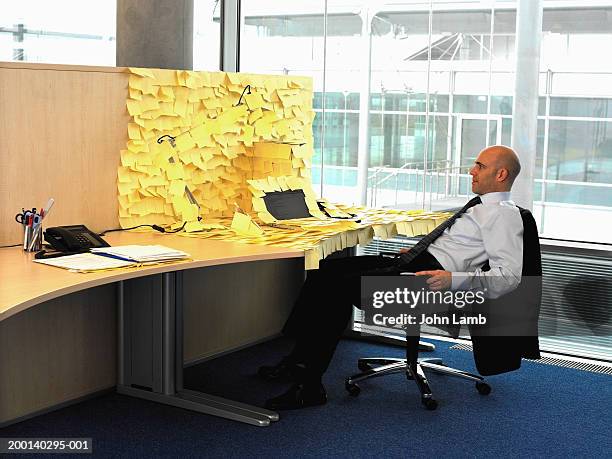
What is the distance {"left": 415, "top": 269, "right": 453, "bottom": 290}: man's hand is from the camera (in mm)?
3711

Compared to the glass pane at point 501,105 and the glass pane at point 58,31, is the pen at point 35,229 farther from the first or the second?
the glass pane at point 501,105

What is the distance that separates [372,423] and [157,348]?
0.96m

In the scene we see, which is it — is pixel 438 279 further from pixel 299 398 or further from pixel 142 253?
pixel 142 253

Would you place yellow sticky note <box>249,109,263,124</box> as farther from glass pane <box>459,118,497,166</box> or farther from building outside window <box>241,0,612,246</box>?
glass pane <box>459,118,497,166</box>

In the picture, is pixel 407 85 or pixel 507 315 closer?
pixel 507 315

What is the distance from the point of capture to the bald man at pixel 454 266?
12.1 feet

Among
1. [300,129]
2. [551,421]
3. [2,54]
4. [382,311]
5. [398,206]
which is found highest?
[2,54]

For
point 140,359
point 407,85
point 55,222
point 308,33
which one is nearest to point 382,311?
point 140,359

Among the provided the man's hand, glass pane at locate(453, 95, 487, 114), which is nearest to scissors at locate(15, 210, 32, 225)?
the man's hand

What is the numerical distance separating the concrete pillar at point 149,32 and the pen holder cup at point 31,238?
3.82 ft

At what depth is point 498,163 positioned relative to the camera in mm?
3824

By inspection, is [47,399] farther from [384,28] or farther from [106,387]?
[384,28]

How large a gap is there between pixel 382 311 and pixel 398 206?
149cm

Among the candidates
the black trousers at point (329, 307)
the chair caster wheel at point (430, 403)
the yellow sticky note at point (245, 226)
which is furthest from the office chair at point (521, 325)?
the yellow sticky note at point (245, 226)
